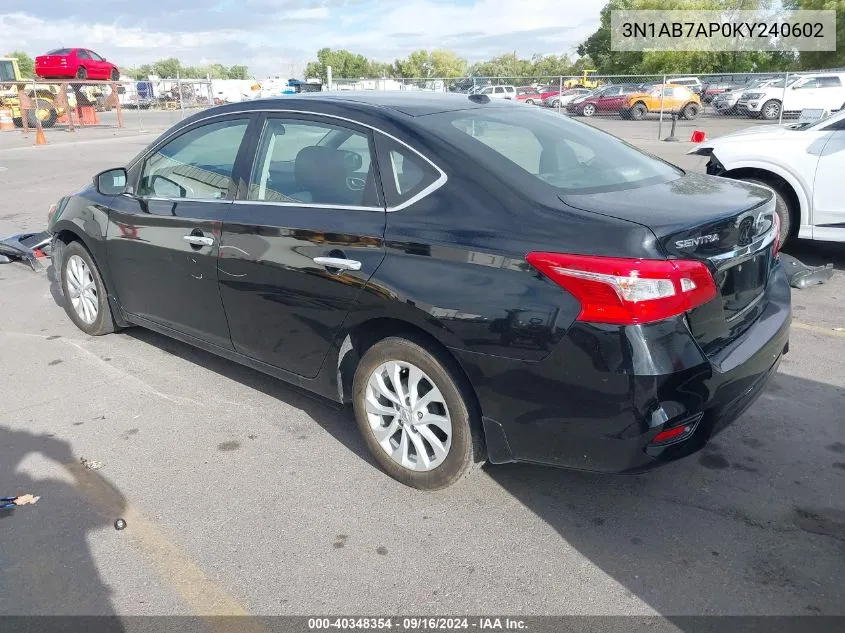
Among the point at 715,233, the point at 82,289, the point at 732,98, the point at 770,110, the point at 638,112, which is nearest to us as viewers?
the point at 715,233

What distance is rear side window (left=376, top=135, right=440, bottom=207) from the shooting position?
10.1 feet

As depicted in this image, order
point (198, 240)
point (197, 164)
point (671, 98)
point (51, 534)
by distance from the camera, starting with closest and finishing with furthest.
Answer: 1. point (51, 534)
2. point (198, 240)
3. point (197, 164)
4. point (671, 98)

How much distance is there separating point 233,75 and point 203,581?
138 meters

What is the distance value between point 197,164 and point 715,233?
2996 millimetres

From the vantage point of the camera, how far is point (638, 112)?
92.2ft

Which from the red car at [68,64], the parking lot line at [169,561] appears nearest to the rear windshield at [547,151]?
the parking lot line at [169,561]

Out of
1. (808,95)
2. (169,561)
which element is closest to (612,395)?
(169,561)

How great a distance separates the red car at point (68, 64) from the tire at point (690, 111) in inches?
1017

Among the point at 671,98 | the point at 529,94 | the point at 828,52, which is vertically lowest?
the point at 671,98

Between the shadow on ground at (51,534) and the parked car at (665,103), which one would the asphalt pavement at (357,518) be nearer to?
the shadow on ground at (51,534)

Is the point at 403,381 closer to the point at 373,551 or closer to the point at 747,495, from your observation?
the point at 373,551

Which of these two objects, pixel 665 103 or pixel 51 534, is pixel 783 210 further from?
pixel 665 103

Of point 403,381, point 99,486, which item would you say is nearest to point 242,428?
point 99,486

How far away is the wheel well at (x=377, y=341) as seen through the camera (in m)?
2.96
